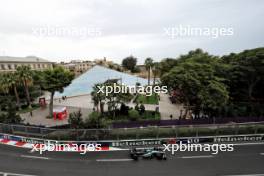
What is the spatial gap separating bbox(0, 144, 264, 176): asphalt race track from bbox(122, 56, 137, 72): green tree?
90.9 metres

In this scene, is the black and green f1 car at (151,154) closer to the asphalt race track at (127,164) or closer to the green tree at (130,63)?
the asphalt race track at (127,164)

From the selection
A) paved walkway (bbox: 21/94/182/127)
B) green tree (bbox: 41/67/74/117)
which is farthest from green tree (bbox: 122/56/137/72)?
green tree (bbox: 41/67/74/117)

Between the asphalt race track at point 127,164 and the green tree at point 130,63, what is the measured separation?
90.9 meters

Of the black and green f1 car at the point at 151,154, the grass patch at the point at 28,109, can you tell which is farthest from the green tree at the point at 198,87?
the grass patch at the point at 28,109

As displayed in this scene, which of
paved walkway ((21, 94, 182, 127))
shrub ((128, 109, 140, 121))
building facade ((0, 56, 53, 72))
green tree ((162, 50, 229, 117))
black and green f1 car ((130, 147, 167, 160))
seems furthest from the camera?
building facade ((0, 56, 53, 72))

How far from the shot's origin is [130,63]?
10738 centimetres

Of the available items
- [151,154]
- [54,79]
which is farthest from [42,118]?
[151,154]

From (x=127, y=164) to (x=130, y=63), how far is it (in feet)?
306

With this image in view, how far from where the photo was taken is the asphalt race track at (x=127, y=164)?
48.3 ft

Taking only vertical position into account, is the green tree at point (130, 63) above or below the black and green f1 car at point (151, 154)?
above

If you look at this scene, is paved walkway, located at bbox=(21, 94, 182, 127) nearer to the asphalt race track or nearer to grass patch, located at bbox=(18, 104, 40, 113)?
grass patch, located at bbox=(18, 104, 40, 113)

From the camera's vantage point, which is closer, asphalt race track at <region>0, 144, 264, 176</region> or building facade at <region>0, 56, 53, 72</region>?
asphalt race track at <region>0, 144, 264, 176</region>

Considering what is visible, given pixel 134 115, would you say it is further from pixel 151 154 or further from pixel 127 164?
pixel 127 164

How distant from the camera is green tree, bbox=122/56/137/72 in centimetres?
10738
